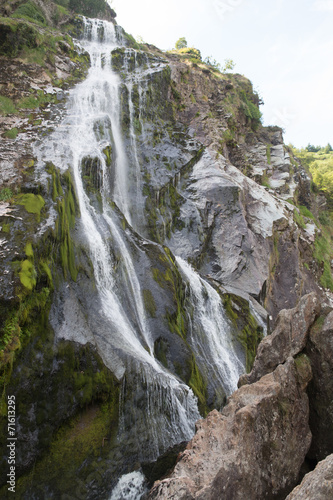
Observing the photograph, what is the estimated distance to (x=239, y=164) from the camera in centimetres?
2653

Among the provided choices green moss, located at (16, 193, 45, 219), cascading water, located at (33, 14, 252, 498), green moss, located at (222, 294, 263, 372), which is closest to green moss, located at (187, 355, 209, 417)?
cascading water, located at (33, 14, 252, 498)

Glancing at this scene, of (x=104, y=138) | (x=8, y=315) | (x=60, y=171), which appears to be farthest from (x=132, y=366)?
(x=104, y=138)

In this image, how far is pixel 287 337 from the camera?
6609mm

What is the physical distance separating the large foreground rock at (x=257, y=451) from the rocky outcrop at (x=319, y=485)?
4.53ft

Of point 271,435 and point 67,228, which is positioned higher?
point 67,228

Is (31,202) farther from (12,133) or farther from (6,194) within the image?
(12,133)

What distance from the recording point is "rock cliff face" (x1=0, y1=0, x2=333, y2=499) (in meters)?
5.81

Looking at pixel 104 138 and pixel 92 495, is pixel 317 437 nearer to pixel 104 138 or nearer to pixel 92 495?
pixel 92 495

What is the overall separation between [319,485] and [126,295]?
796 cm

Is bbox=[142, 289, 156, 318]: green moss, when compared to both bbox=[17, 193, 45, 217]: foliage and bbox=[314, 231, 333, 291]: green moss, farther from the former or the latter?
bbox=[314, 231, 333, 291]: green moss

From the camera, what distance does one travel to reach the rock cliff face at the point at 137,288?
19.1 feet

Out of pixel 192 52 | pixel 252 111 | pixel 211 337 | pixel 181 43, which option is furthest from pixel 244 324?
pixel 181 43

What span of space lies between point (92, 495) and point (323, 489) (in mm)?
5459

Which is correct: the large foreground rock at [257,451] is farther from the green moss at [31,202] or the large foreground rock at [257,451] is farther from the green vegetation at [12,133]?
the green vegetation at [12,133]
